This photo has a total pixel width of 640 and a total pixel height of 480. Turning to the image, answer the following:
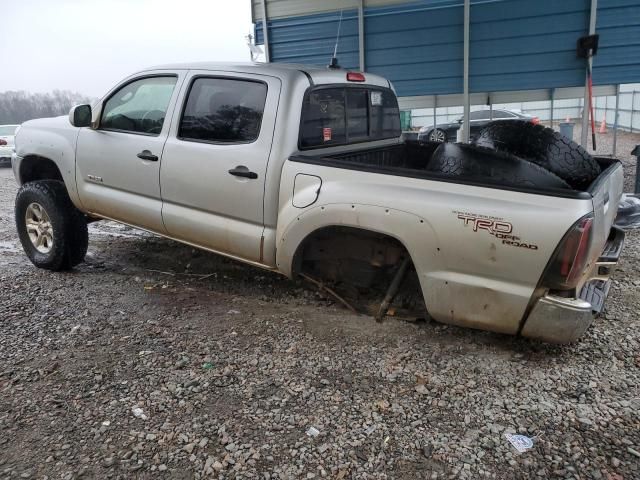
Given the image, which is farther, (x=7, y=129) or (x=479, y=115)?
(x=7, y=129)

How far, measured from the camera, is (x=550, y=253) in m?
2.60

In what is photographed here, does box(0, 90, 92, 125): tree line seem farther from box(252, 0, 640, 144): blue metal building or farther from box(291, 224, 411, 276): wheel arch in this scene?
box(291, 224, 411, 276): wheel arch

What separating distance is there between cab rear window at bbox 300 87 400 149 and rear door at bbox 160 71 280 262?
0.29 metres

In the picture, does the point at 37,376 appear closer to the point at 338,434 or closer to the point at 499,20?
the point at 338,434

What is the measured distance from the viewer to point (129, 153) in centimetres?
421

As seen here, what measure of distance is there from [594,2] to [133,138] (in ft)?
20.9

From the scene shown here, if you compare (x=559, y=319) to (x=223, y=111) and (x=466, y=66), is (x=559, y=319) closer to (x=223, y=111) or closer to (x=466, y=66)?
(x=223, y=111)

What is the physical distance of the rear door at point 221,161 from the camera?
3.55m

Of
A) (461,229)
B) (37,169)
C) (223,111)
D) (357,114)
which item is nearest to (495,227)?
(461,229)

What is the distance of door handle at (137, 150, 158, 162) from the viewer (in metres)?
4.03

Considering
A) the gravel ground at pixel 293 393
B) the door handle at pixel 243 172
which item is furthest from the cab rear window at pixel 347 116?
the gravel ground at pixel 293 393

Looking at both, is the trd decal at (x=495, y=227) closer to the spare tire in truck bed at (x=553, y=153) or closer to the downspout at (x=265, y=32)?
the spare tire in truck bed at (x=553, y=153)

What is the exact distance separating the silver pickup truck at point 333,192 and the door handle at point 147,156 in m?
0.01

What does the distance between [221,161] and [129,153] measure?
3.32 feet
